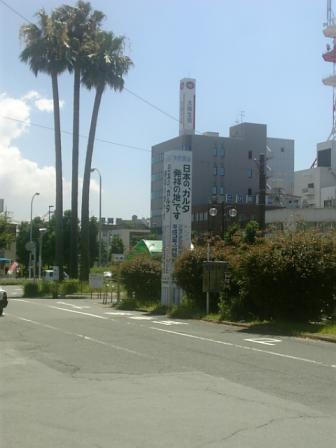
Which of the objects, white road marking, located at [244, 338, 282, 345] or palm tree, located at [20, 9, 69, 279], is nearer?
white road marking, located at [244, 338, 282, 345]

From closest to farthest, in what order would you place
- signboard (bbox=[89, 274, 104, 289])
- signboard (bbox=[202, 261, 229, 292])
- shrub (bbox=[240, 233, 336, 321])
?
shrub (bbox=[240, 233, 336, 321])
signboard (bbox=[202, 261, 229, 292])
signboard (bbox=[89, 274, 104, 289])

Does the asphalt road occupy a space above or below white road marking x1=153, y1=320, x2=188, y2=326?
above

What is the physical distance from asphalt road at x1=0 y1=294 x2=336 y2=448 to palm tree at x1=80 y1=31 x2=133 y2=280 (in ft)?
91.7

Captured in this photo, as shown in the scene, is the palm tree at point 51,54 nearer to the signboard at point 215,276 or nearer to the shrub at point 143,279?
the shrub at point 143,279

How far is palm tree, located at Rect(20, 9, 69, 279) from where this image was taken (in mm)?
42781

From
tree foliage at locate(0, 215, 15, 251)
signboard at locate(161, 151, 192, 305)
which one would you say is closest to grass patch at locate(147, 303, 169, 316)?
signboard at locate(161, 151, 192, 305)

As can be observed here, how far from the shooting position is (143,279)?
96.7ft

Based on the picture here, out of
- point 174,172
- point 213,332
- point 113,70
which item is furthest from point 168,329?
point 113,70

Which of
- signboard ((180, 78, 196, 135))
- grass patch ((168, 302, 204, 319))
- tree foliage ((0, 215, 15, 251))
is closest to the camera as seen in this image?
grass patch ((168, 302, 204, 319))

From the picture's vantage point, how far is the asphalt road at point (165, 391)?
6.57 metres

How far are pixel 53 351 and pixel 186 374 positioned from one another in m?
3.87

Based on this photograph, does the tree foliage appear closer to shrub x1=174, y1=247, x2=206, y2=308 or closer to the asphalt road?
shrub x1=174, y1=247, x2=206, y2=308

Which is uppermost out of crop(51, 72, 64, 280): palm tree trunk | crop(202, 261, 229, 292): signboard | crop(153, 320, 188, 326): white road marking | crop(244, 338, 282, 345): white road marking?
crop(51, 72, 64, 280): palm tree trunk

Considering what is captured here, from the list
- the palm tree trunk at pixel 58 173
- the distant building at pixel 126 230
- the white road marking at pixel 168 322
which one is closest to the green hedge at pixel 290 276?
the white road marking at pixel 168 322
